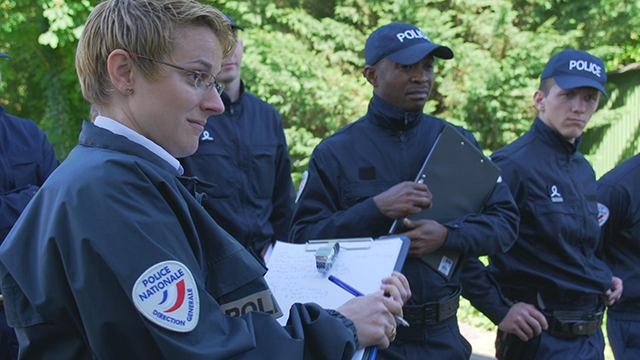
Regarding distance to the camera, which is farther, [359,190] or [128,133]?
[359,190]

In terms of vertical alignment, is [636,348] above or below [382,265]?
below

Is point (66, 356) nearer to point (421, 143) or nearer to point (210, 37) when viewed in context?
point (210, 37)

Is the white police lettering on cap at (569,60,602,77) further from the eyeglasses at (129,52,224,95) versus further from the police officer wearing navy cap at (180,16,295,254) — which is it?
the eyeglasses at (129,52,224,95)

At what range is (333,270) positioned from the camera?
7.39 feet

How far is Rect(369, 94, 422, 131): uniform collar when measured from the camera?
3127mm

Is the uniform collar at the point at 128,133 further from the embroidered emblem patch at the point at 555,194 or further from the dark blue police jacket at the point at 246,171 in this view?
the embroidered emblem patch at the point at 555,194

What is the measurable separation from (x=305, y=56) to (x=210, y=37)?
9.25 meters

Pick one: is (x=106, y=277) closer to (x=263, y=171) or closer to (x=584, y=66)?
(x=263, y=171)

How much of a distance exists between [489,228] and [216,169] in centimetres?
155

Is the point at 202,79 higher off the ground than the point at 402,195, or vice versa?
the point at 202,79

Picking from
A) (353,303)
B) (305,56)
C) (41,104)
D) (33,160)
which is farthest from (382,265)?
(41,104)

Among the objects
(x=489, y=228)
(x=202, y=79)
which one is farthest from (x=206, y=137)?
(x=202, y=79)

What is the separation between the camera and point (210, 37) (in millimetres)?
1631

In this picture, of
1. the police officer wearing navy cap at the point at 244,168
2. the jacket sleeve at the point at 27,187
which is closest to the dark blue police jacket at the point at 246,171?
the police officer wearing navy cap at the point at 244,168
